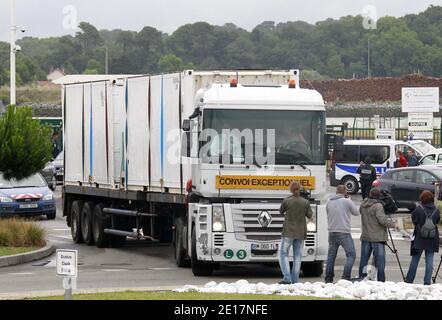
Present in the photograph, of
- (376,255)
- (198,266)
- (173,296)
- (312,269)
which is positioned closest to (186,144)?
(198,266)

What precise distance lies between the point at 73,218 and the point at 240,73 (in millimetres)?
8409

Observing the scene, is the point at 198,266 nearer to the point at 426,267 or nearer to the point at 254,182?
the point at 254,182

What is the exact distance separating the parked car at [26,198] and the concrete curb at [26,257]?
858cm

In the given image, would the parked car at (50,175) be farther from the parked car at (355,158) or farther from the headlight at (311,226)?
the headlight at (311,226)

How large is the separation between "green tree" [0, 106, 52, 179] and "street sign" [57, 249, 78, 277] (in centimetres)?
1498

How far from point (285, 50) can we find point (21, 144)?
443 feet

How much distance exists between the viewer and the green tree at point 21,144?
102 feet

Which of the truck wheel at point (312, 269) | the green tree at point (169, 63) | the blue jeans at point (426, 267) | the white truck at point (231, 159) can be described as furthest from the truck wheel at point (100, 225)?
the green tree at point (169, 63)

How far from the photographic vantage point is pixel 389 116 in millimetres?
94875

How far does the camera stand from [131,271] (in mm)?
25250

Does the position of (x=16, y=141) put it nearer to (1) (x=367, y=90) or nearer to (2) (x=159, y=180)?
(2) (x=159, y=180)

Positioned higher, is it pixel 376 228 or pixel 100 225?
pixel 376 228

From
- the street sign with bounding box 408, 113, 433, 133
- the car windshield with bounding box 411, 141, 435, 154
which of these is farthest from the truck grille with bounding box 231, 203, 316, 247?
the street sign with bounding box 408, 113, 433, 133

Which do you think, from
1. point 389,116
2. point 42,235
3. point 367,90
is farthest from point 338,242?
point 367,90
